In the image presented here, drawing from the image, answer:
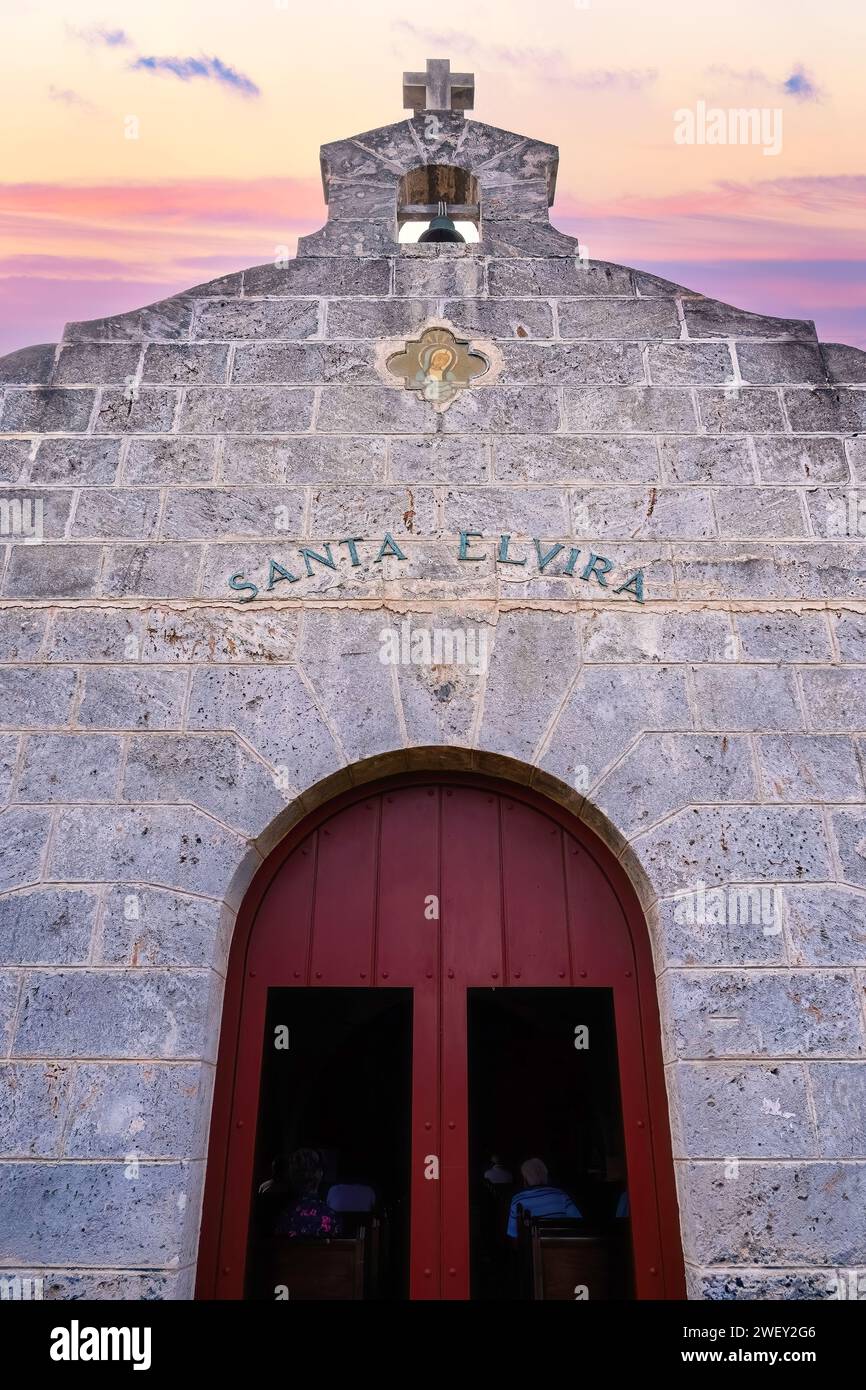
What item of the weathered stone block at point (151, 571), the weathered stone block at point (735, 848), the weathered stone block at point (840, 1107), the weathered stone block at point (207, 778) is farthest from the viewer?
the weathered stone block at point (151, 571)

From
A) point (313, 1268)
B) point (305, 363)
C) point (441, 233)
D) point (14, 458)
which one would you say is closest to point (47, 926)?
point (313, 1268)

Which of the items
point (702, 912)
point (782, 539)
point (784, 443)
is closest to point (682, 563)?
point (782, 539)

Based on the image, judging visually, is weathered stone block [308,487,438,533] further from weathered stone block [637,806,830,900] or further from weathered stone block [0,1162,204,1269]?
weathered stone block [0,1162,204,1269]

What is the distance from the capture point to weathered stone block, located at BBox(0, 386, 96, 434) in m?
4.54

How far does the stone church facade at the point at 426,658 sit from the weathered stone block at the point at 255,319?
2 centimetres

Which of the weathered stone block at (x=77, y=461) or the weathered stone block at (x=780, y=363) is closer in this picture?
the weathered stone block at (x=77, y=461)

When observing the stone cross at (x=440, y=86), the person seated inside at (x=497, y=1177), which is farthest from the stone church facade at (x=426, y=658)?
the person seated inside at (x=497, y=1177)

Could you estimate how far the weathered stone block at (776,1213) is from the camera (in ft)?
10.2

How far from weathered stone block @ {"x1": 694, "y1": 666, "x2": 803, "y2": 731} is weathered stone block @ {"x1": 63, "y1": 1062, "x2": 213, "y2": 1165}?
2.36 m

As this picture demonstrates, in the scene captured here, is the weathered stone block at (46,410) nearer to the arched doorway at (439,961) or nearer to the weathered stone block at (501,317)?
the weathered stone block at (501,317)

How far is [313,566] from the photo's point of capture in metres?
4.18

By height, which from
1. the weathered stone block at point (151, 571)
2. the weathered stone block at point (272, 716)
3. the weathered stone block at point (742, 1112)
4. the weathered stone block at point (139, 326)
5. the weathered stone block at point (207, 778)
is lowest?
the weathered stone block at point (742, 1112)

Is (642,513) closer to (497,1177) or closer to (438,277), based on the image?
(438,277)
